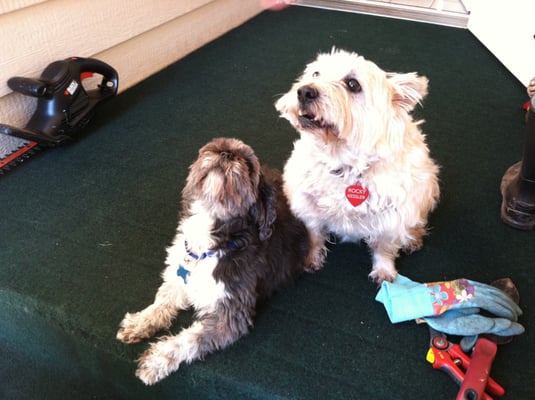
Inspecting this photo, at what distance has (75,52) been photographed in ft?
8.00

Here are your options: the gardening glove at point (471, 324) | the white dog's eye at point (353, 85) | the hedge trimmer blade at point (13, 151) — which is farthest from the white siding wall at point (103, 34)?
the gardening glove at point (471, 324)

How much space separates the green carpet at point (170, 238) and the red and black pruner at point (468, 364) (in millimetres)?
46

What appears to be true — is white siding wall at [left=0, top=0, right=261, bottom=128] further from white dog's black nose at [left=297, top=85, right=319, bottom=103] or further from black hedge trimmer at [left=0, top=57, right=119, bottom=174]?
white dog's black nose at [left=297, top=85, right=319, bottom=103]

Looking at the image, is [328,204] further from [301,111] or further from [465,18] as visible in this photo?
[465,18]

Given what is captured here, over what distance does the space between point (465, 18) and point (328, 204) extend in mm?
3284

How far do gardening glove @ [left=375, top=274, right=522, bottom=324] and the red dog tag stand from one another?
354mm

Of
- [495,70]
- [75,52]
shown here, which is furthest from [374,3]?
[75,52]

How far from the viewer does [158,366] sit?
54.7 inches

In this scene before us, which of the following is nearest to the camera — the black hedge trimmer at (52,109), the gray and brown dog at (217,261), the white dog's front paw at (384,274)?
the gray and brown dog at (217,261)

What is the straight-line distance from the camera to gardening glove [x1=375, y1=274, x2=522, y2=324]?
1481mm

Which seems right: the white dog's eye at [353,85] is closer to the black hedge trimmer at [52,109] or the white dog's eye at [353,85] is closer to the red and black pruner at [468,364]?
the red and black pruner at [468,364]

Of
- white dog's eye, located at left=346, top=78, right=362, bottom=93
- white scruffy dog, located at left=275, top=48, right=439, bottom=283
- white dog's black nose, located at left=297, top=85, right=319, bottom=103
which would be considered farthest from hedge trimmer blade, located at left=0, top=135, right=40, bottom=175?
white dog's eye, located at left=346, top=78, right=362, bottom=93

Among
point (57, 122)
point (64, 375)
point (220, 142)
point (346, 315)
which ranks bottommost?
point (64, 375)

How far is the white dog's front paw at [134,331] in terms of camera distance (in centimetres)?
148
